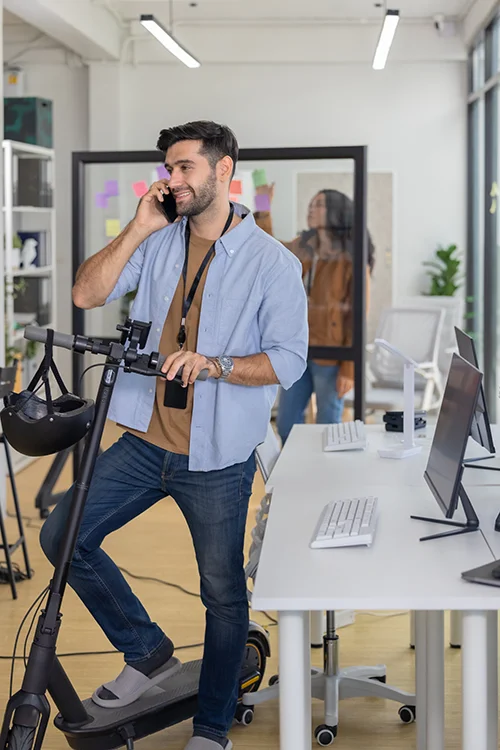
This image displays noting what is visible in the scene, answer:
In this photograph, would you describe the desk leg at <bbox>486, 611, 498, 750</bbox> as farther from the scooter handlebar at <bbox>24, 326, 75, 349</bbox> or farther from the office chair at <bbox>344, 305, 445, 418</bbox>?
the office chair at <bbox>344, 305, 445, 418</bbox>

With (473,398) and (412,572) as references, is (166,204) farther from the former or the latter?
(412,572)

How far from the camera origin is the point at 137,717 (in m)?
2.69

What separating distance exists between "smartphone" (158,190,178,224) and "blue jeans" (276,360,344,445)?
2831 millimetres

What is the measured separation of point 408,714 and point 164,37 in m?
4.77

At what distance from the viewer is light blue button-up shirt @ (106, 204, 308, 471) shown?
258 centimetres

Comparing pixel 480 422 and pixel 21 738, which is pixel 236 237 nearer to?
pixel 480 422

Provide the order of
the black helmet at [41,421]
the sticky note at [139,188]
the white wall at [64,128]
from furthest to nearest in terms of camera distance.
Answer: the white wall at [64,128]
the sticky note at [139,188]
the black helmet at [41,421]

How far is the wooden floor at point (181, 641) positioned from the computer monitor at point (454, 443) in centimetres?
84

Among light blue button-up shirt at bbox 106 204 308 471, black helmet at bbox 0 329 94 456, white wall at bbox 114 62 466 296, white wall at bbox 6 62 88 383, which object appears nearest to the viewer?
black helmet at bbox 0 329 94 456

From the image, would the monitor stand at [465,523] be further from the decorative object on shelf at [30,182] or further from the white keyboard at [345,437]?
the decorative object on shelf at [30,182]

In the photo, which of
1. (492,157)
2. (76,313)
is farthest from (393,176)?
(76,313)

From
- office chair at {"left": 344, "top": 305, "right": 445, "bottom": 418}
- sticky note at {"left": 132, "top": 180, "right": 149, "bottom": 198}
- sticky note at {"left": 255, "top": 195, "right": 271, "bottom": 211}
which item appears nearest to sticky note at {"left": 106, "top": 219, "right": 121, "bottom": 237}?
sticky note at {"left": 132, "top": 180, "right": 149, "bottom": 198}

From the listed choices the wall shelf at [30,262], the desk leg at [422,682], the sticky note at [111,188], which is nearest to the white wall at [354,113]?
the wall shelf at [30,262]

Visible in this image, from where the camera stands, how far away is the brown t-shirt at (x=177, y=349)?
8.58 ft
